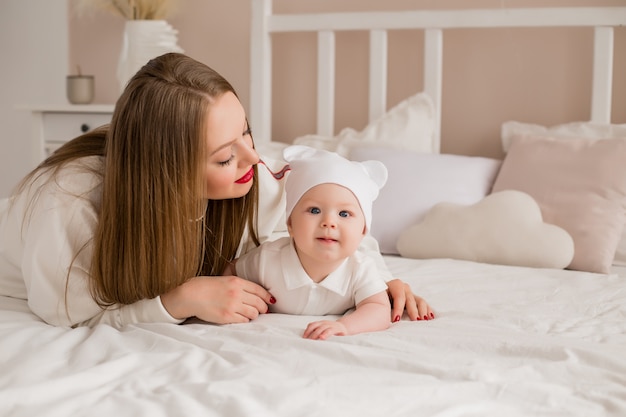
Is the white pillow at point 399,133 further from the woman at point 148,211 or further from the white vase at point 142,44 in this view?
the woman at point 148,211

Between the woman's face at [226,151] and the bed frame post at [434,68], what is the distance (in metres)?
1.13

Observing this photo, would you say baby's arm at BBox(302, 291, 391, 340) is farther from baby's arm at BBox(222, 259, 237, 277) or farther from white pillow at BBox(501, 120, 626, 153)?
white pillow at BBox(501, 120, 626, 153)

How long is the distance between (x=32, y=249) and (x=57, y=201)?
0.26 ft

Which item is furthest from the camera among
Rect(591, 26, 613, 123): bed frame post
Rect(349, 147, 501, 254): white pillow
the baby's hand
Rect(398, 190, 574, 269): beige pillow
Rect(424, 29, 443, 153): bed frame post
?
Rect(424, 29, 443, 153): bed frame post

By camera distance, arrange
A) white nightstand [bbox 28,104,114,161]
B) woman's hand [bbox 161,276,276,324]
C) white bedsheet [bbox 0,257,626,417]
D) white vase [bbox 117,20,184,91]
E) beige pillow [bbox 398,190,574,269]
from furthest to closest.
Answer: white nightstand [bbox 28,104,114,161], white vase [bbox 117,20,184,91], beige pillow [bbox 398,190,574,269], woman's hand [bbox 161,276,276,324], white bedsheet [bbox 0,257,626,417]

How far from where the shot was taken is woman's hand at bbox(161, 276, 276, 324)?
1.28 metres

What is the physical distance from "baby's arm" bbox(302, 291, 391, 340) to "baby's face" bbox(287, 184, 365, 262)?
84mm

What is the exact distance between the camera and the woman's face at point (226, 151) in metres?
1.26

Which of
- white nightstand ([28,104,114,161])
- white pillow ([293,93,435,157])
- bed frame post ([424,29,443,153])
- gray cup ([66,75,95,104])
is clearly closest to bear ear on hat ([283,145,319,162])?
white pillow ([293,93,435,157])

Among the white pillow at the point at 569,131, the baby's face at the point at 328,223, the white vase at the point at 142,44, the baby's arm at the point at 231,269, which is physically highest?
the white vase at the point at 142,44

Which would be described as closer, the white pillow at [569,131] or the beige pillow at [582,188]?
the beige pillow at [582,188]

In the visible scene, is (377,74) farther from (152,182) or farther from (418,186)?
(152,182)

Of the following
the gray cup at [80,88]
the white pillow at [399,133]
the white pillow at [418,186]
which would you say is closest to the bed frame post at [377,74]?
the white pillow at [399,133]

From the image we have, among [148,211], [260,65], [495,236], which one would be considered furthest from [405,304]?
[260,65]
